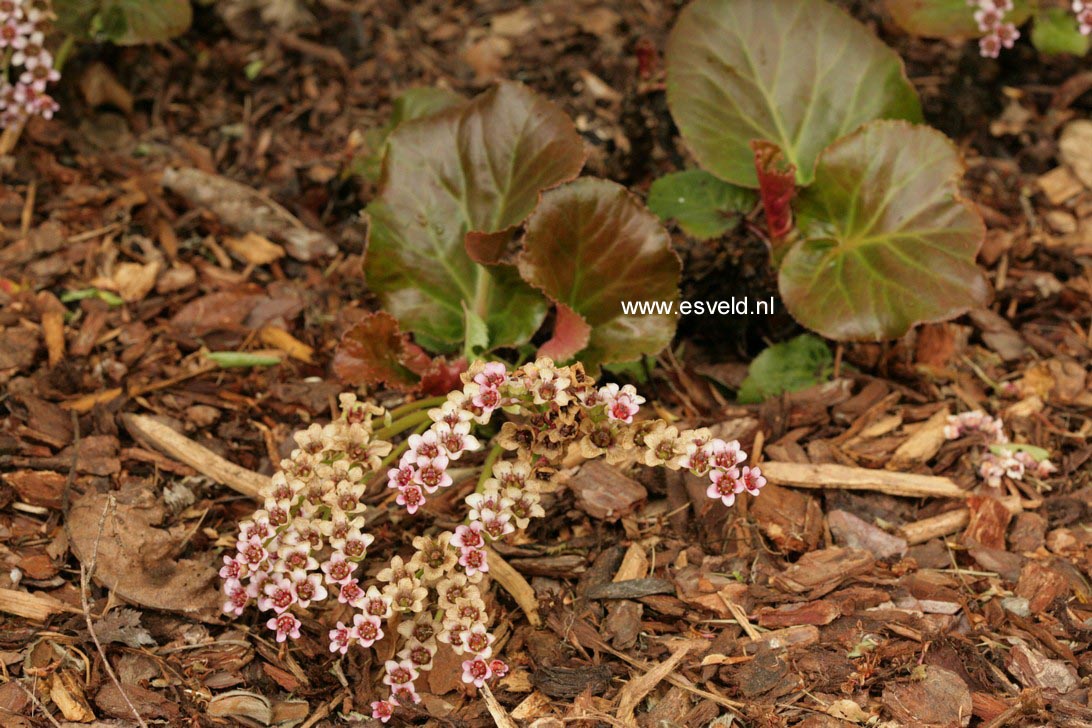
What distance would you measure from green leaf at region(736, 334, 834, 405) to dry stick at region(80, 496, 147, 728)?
1.75 m

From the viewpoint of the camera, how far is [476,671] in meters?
1.99

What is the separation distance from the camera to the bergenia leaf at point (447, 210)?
278 cm

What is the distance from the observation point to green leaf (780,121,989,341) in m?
2.62

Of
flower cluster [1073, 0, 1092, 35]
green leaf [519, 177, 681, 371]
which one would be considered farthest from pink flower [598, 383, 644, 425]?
flower cluster [1073, 0, 1092, 35]

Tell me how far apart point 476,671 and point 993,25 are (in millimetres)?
2650

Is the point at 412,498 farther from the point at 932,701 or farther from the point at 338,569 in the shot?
the point at 932,701

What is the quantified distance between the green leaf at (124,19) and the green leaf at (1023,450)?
2.92 m

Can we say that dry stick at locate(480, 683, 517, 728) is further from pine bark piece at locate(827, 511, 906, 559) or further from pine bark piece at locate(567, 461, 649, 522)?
pine bark piece at locate(827, 511, 906, 559)

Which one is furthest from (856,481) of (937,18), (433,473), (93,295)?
(93,295)

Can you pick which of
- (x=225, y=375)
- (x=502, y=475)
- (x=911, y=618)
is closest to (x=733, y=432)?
(x=911, y=618)

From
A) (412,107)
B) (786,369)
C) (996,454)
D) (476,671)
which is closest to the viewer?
(476,671)

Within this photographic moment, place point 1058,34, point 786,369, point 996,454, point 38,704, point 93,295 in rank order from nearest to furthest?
point 38,704
point 996,454
point 786,369
point 93,295
point 1058,34

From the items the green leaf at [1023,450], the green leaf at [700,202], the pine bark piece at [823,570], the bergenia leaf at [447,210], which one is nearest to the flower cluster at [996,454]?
the green leaf at [1023,450]

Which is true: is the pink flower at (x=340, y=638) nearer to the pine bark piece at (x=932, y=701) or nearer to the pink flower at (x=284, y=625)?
the pink flower at (x=284, y=625)
